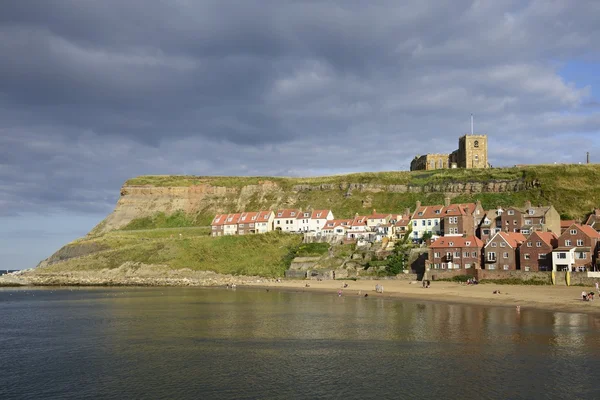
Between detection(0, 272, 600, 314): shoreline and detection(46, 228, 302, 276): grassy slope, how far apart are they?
3622mm

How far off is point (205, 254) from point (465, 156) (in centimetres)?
8729

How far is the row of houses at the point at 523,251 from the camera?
66.5 m

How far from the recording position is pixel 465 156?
496 ft

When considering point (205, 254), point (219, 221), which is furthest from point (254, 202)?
point (205, 254)

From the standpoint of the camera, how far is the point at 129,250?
11419 centimetres

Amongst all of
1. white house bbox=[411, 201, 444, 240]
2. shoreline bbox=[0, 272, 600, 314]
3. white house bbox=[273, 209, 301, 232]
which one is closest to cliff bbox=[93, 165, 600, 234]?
white house bbox=[273, 209, 301, 232]

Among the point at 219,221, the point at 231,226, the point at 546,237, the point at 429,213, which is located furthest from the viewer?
the point at 219,221

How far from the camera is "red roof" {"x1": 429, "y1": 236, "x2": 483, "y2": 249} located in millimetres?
74312

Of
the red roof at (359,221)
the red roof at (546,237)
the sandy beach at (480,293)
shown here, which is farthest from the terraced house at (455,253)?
the red roof at (359,221)

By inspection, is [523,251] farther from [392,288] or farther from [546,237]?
[392,288]

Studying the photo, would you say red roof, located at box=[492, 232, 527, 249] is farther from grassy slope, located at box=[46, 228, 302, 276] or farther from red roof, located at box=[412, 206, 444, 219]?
grassy slope, located at box=[46, 228, 302, 276]

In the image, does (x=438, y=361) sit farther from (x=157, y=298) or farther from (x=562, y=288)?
(x=157, y=298)

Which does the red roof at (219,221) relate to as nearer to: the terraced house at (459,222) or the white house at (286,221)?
the white house at (286,221)

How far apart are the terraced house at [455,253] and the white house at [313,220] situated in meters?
40.3
